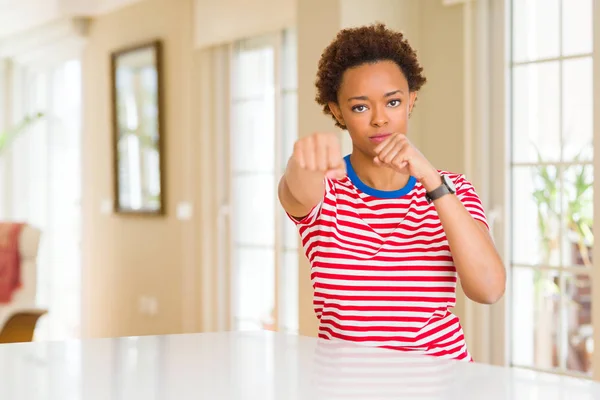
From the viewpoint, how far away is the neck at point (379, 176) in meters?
1.57

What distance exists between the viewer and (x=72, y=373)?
3.83ft

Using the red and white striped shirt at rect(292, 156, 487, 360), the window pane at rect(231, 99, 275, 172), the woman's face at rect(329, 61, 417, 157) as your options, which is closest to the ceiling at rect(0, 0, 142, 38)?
the window pane at rect(231, 99, 275, 172)

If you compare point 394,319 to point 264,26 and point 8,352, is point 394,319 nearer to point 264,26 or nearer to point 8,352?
point 8,352

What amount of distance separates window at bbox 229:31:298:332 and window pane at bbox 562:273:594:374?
160 cm

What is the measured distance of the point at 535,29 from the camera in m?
3.34

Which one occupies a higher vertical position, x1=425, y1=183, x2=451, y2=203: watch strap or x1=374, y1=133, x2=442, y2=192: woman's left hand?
x1=374, y1=133, x2=442, y2=192: woman's left hand

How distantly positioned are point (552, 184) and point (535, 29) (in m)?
0.60

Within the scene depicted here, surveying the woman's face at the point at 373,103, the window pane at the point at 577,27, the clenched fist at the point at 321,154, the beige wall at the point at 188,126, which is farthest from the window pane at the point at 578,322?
the clenched fist at the point at 321,154

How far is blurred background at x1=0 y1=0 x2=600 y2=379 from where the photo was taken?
3281mm

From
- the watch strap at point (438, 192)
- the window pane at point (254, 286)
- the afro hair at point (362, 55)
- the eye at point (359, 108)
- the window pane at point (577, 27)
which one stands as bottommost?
the window pane at point (254, 286)

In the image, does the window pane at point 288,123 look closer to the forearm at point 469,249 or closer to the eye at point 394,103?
the eye at point 394,103

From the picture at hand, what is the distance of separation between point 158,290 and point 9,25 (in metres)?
2.65

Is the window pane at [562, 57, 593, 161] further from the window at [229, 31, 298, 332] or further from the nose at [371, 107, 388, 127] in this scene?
the nose at [371, 107, 388, 127]

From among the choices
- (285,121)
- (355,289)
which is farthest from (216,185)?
(355,289)
